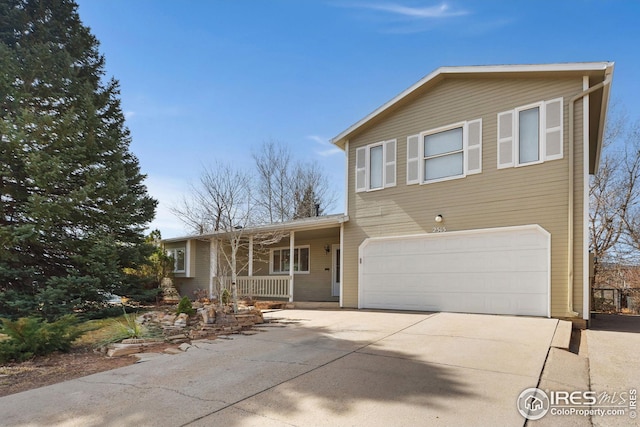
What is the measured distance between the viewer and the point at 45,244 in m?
10.6

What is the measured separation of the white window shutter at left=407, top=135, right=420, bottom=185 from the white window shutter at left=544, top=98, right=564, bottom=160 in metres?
3.11

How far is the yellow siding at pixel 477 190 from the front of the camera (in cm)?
820

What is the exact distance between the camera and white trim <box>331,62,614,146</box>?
8055 millimetres

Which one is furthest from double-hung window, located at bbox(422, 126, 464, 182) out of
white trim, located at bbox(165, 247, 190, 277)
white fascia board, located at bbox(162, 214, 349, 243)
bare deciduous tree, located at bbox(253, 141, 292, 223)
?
bare deciduous tree, located at bbox(253, 141, 292, 223)

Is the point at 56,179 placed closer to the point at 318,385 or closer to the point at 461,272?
the point at 318,385

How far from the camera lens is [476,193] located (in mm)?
9461

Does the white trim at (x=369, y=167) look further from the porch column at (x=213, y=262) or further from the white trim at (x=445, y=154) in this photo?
the porch column at (x=213, y=262)

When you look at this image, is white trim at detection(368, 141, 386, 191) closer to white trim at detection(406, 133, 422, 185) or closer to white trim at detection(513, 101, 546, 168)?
white trim at detection(406, 133, 422, 185)

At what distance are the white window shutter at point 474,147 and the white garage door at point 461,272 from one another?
160 centimetres

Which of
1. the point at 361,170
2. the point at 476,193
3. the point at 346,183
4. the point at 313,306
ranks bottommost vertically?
the point at 313,306

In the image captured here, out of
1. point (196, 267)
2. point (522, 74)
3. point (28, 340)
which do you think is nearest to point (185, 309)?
point (28, 340)

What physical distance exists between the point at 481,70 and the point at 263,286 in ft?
32.2

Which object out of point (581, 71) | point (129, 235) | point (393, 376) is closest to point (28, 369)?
Result: point (393, 376)

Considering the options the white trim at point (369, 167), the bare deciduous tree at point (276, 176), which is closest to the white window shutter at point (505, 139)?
the white trim at point (369, 167)
